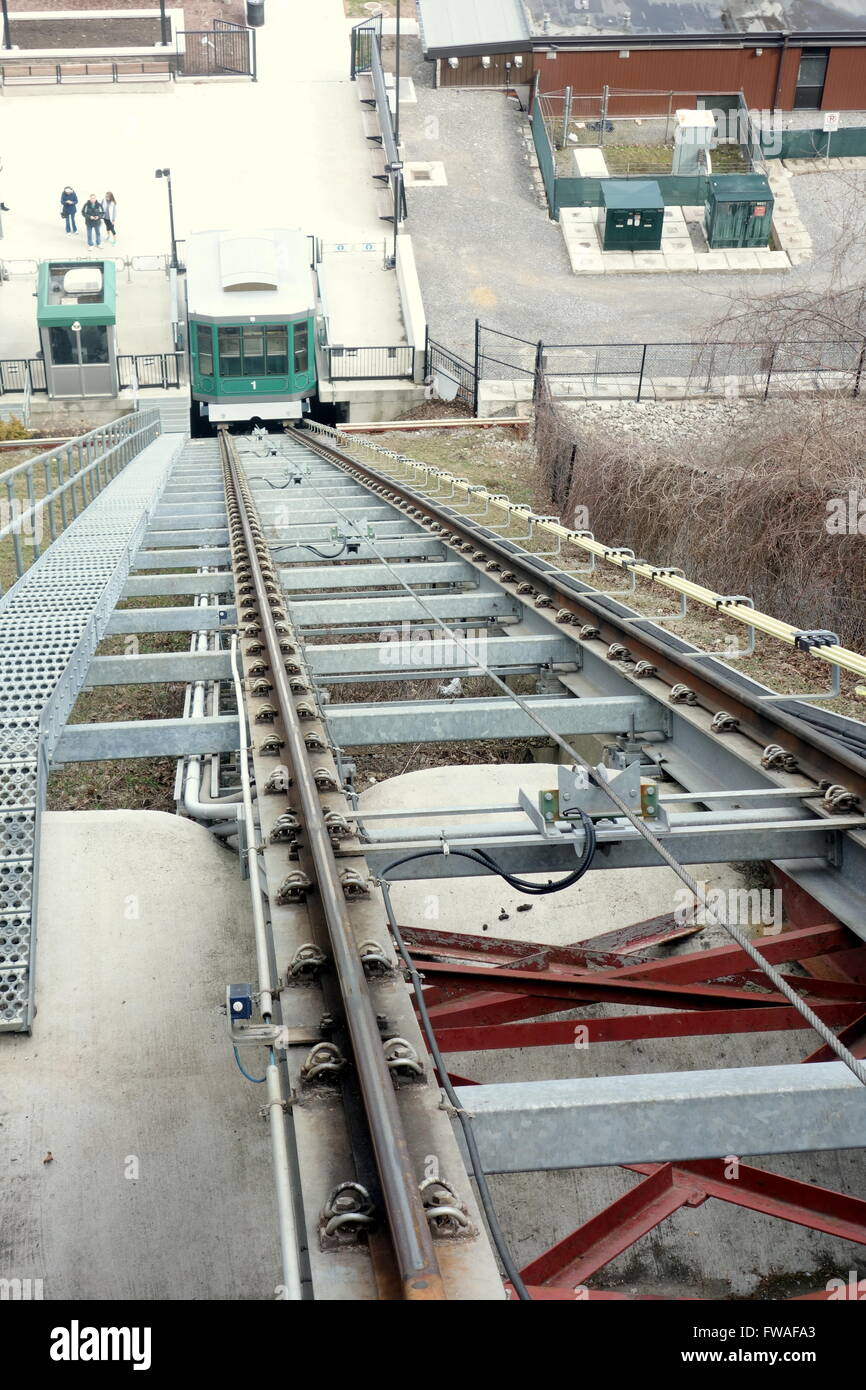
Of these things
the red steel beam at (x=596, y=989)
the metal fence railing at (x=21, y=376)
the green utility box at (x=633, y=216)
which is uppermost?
the green utility box at (x=633, y=216)

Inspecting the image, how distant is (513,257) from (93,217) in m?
13.6

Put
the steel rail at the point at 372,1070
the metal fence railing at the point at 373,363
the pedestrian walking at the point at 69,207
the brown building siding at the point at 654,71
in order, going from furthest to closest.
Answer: the brown building siding at the point at 654,71 → the pedestrian walking at the point at 69,207 → the metal fence railing at the point at 373,363 → the steel rail at the point at 372,1070

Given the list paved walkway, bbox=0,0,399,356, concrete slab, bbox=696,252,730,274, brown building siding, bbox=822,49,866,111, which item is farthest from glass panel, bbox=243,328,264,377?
brown building siding, bbox=822,49,866,111

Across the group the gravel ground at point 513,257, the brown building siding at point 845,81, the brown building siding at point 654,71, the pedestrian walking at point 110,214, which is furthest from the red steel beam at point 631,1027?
the brown building siding at point 845,81

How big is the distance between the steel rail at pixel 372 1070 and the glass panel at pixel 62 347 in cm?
2773

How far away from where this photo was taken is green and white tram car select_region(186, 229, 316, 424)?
27562 mm

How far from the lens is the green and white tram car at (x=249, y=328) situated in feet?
90.4

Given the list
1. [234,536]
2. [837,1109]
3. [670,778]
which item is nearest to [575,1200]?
[670,778]

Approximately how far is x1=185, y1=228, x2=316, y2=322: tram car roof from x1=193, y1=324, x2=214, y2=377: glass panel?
0.27m

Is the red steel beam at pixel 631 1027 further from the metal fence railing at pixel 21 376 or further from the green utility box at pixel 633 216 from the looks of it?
the green utility box at pixel 633 216

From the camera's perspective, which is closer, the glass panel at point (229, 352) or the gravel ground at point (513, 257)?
the glass panel at point (229, 352)

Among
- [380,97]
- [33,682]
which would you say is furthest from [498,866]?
[380,97]

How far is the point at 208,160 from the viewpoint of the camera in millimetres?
46344

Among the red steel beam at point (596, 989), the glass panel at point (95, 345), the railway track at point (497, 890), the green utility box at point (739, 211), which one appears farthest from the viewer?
the green utility box at point (739, 211)
